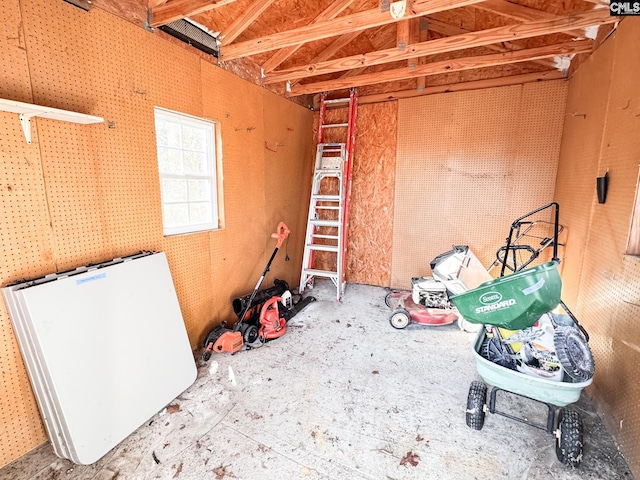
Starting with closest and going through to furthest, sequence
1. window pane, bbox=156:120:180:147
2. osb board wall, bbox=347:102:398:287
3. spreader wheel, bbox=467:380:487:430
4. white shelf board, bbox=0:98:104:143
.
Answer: white shelf board, bbox=0:98:104:143 < spreader wheel, bbox=467:380:487:430 < window pane, bbox=156:120:180:147 < osb board wall, bbox=347:102:398:287

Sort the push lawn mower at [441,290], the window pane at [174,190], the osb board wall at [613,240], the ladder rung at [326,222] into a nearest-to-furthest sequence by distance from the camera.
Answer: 1. the osb board wall at [613,240]
2. the window pane at [174,190]
3. the push lawn mower at [441,290]
4. the ladder rung at [326,222]

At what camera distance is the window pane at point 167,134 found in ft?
8.31

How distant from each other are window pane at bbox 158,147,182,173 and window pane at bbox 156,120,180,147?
58mm

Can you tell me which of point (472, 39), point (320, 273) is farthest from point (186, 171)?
point (472, 39)

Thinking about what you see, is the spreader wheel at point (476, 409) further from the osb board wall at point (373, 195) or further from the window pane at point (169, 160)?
the window pane at point (169, 160)

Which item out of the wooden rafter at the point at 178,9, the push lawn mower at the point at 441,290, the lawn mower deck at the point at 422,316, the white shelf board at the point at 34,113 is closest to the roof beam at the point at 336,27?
the wooden rafter at the point at 178,9

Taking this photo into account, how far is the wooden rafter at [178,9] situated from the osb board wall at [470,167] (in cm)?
283

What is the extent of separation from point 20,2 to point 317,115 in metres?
3.58

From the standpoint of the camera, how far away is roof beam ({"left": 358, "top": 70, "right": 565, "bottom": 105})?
3.38 m

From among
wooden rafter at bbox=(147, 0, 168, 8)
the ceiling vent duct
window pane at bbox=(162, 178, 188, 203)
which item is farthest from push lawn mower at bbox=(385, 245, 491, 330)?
wooden rafter at bbox=(147, 0, 168, 8)

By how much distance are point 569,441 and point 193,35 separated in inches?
156

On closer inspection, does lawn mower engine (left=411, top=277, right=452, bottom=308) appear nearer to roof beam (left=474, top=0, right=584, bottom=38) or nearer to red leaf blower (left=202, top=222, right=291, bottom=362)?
→ red leaf blower (left=202, top=222, right=291, bottom=362)

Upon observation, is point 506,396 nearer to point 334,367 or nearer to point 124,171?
point 334,367

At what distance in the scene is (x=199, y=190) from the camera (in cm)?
297
